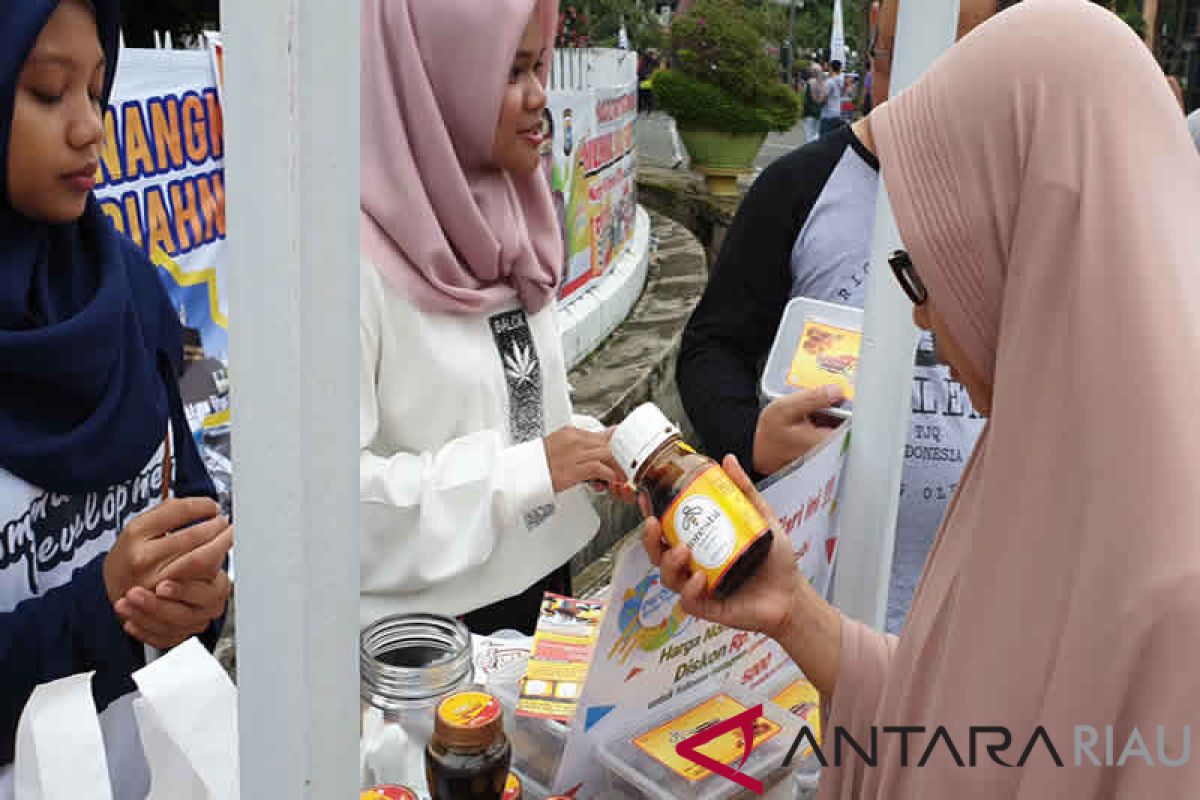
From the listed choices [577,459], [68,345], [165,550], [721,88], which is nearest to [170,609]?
[165,550]

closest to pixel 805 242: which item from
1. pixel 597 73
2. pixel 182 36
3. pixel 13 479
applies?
pixel 13 479

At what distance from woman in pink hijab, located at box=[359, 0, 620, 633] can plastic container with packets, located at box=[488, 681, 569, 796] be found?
50cm

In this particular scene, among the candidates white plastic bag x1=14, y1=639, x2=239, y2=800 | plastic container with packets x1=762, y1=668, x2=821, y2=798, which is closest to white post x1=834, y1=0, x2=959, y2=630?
plastic container with packets x1=762, y1=668, x2=821, y2=798

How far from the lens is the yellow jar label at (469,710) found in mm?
1167

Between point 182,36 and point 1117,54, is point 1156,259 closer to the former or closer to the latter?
point 1117,54

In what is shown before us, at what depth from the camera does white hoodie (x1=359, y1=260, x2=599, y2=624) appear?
184 cm

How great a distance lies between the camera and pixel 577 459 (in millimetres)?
1824

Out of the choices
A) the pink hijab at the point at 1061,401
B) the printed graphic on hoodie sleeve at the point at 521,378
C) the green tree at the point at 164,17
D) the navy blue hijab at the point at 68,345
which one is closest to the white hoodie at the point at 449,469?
the printed graphic on hoodie sleeve at the point at 521,378

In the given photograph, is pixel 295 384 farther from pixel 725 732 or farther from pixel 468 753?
pixel 725 732

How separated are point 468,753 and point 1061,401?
2.20 ft

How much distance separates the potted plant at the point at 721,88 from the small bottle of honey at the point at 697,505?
36.9 ft

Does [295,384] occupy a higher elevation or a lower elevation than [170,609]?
higher

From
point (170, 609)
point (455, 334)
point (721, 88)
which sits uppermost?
point (455, 334)

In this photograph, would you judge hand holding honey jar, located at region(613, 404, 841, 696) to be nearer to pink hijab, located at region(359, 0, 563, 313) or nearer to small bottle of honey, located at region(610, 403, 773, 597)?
small bottle of honey, located at region(610, 403, 773, 597)
